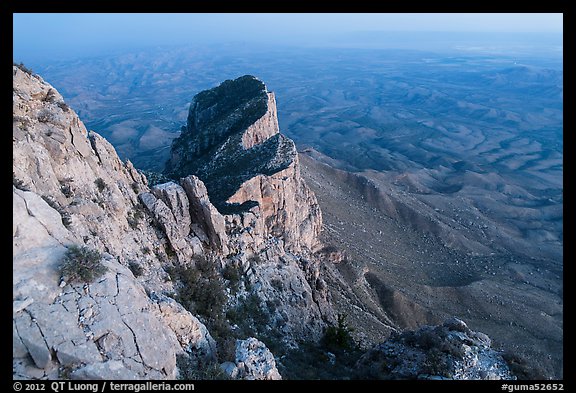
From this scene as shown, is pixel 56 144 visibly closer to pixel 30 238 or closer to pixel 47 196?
pixel 47 196

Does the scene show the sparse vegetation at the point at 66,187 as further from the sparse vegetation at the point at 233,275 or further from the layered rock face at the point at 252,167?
the layered rock face at the point at 252,167

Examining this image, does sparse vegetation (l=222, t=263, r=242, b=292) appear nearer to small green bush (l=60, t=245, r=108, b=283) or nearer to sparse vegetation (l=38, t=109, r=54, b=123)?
sparse vegetation (l=38, t=109, r=54, b=123)

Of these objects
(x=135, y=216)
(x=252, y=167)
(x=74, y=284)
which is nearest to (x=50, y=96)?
(x=135, y=216)

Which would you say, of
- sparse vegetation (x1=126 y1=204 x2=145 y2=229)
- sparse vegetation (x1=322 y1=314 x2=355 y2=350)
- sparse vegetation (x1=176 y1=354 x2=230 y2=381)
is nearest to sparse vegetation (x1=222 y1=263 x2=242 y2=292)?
sparse vegetation (x1=126 y1=204 x2=145 y2=229)

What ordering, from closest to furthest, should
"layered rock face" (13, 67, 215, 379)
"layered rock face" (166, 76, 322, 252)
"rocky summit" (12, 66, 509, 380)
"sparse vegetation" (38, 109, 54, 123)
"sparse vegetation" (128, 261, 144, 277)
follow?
"layered rock face" (13, 67, 215, 379)
"rocky summit" (12, 66, 509, 380)
"sparse vegetation" (128, 261, 144, 277)
"sparse vegetation" (38, 109, 54, 123)
"layered rock face" (166, 76, 322, 252)

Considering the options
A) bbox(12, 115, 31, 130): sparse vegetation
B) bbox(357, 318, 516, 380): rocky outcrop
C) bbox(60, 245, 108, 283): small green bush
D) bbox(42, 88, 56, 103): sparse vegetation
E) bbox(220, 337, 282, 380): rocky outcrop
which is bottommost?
bbox(357, 318, 516, 380): rocky outcrop

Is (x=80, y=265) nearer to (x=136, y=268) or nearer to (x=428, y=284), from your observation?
(x=136, y=268)

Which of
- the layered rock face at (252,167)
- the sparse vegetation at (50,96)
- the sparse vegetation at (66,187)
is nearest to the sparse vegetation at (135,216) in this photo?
the sparse vegetation at (66,187)
